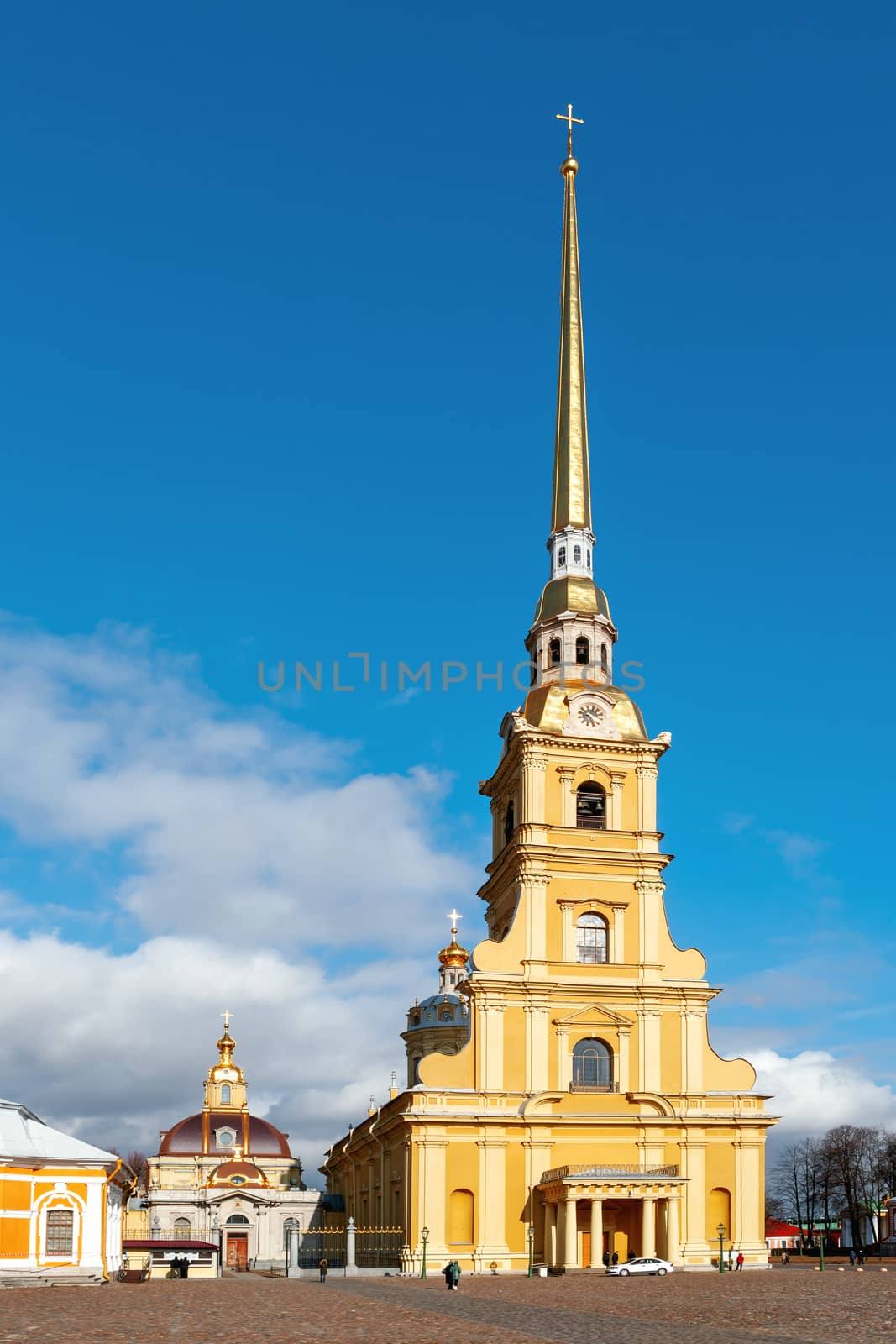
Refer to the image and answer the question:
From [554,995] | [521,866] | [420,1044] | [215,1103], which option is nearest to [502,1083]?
[554,995]

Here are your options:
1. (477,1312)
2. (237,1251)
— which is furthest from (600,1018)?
(237,1251)

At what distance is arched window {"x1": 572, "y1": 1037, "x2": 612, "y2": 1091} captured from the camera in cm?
5038

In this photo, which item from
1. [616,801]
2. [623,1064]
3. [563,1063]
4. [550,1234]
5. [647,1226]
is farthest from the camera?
[616,801]

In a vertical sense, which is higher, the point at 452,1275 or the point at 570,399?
the point at 570,399

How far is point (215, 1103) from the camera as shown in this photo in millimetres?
101312

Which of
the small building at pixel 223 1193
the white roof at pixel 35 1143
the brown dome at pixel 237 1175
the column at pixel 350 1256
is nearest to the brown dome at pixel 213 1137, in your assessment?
the small building at pixel 223 1193

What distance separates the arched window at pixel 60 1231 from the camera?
39.5m

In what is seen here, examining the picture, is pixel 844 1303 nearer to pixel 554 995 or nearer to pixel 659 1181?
pixel 659 1181

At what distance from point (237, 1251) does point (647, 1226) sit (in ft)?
128

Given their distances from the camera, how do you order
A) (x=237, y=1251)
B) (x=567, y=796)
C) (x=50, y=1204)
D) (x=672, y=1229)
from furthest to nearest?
(x=237, y=1251)
(x=567, y=796)
(x=672, y=1229)
(x=50, y=1204)

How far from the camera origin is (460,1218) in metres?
47.7

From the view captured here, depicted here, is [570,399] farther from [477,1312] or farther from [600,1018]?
[477,1312]

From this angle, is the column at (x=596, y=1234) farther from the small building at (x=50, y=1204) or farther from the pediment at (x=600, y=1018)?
the small building at (x=50, y=1204)

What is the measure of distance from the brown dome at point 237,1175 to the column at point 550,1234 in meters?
38.1
